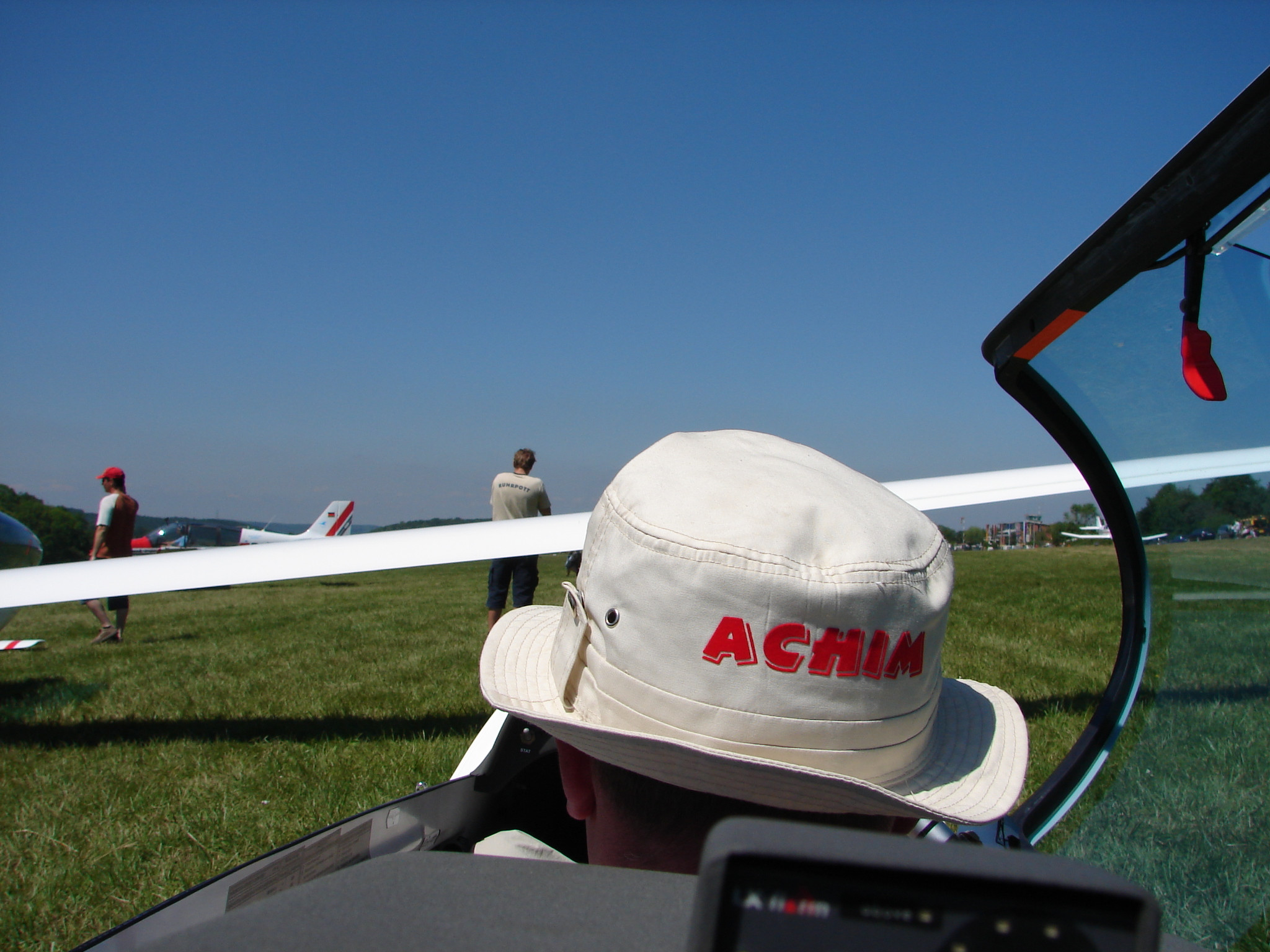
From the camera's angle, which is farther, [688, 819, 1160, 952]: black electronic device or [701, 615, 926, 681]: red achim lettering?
[701, 615, 926, 681]: red achim lettering

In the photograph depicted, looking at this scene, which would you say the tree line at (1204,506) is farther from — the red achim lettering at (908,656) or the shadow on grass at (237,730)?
the shadow on grass at (237,730)

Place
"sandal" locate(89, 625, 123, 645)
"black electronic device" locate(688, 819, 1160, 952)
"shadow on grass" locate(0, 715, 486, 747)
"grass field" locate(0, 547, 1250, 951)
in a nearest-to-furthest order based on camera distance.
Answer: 1. "black electronic device" locate(688, 819, 1160, 952)
2. "grass field" locate(0, 547, 1250, 951)
3. "shadow on grass" locate(0, 715, 486, 747)
4. "sandal" locate(89, 625, 123, 645)

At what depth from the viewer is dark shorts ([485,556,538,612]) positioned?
7613 millimetres

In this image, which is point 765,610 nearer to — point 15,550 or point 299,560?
point 299,560

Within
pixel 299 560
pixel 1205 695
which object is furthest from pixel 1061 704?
pixel 299 560

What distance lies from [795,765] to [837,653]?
0.16 metres

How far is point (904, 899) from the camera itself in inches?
15.0

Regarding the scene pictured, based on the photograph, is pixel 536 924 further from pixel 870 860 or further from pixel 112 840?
pixel 112 840

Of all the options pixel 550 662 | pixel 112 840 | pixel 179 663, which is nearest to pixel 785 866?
pixel 550 662

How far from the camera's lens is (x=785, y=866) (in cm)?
39

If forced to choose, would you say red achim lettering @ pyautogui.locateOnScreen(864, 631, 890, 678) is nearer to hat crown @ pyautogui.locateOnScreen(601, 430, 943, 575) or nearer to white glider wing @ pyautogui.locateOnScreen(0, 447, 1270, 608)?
hat crown @ pyautogui.locateOnScreen(601, 430, 943, 575)

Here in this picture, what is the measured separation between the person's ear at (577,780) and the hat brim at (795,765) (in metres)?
0.06

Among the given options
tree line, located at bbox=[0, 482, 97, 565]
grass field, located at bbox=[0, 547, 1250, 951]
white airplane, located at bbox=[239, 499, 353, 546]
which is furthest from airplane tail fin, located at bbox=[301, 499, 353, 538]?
grass field, located at bbox=[0, 547, 1250, 951]

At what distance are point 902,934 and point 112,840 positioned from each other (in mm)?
4224
